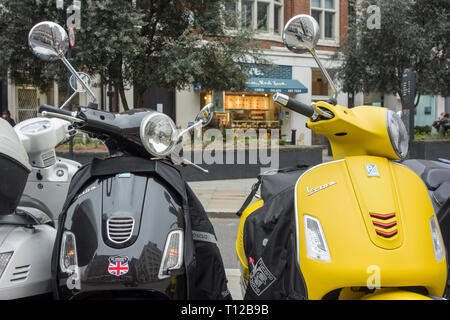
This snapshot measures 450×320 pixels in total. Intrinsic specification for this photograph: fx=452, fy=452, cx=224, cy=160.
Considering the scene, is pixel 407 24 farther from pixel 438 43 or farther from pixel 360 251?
pixel 360 251

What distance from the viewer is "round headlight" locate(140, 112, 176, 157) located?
219 centimetres

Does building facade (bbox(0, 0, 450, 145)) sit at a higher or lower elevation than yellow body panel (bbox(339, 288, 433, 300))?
higher

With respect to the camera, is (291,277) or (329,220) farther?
(291,277)

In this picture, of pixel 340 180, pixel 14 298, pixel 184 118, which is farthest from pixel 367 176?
pixel 184 118

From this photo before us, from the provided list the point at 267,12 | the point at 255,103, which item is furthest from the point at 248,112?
the point at 267,12

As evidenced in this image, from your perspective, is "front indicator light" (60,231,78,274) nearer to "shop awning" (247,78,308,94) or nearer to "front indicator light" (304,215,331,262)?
"front indicator light" (304,215,331,262)

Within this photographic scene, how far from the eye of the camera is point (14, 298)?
1.95m

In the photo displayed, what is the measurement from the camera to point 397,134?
2.16m

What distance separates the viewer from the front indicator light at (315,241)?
1890mm

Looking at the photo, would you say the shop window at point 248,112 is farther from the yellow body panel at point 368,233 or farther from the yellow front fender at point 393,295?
the yellow front fender at point 393,295

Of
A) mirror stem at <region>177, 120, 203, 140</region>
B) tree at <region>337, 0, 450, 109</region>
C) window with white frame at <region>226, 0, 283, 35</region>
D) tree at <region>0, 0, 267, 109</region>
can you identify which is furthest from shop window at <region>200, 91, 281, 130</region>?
mirror stem at <region>177, 120, 203, 140</region>

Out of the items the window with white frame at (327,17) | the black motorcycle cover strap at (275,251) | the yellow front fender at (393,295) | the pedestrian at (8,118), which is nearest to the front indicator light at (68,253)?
the black motorcycle cover strap at (275,251)

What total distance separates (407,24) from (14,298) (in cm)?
1443

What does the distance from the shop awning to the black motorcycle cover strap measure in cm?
1906
